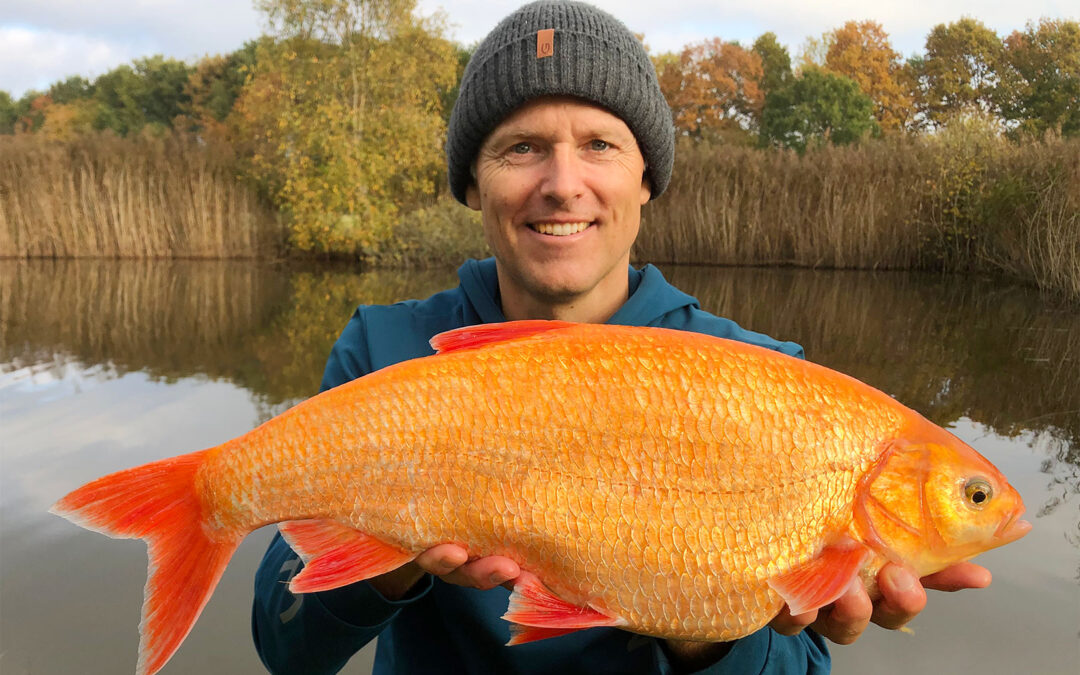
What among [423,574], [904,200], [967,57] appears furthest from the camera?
[967,57]

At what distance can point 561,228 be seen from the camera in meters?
2.31

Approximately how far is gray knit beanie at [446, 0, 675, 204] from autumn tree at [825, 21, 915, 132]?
132 feet

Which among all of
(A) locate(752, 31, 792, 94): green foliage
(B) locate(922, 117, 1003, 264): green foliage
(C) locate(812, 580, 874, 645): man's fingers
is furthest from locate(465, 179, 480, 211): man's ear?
(A) locate(752, 31, 792, 94): green foliage

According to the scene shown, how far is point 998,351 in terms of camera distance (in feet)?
32.4

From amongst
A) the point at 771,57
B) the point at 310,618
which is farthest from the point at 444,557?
the point at 771,57

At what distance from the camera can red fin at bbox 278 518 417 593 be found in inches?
61.0

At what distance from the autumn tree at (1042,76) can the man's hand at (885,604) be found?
37.6m

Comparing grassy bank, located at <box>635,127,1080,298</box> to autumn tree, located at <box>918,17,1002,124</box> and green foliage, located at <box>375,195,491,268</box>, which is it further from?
autumn tree, located at <box>918,17,1002,124</box>

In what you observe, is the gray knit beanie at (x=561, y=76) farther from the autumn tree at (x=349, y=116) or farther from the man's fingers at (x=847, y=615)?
the autumn tree at (x=349, y=116)

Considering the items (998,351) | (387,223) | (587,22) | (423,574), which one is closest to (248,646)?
(423,574)

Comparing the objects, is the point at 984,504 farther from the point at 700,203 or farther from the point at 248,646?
the point at 700,203

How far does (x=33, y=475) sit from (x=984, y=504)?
626 centimetres

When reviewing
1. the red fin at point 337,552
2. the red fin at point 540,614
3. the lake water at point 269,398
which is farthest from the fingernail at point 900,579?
the lake water at point 269,398

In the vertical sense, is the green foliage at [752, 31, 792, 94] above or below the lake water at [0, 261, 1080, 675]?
above
